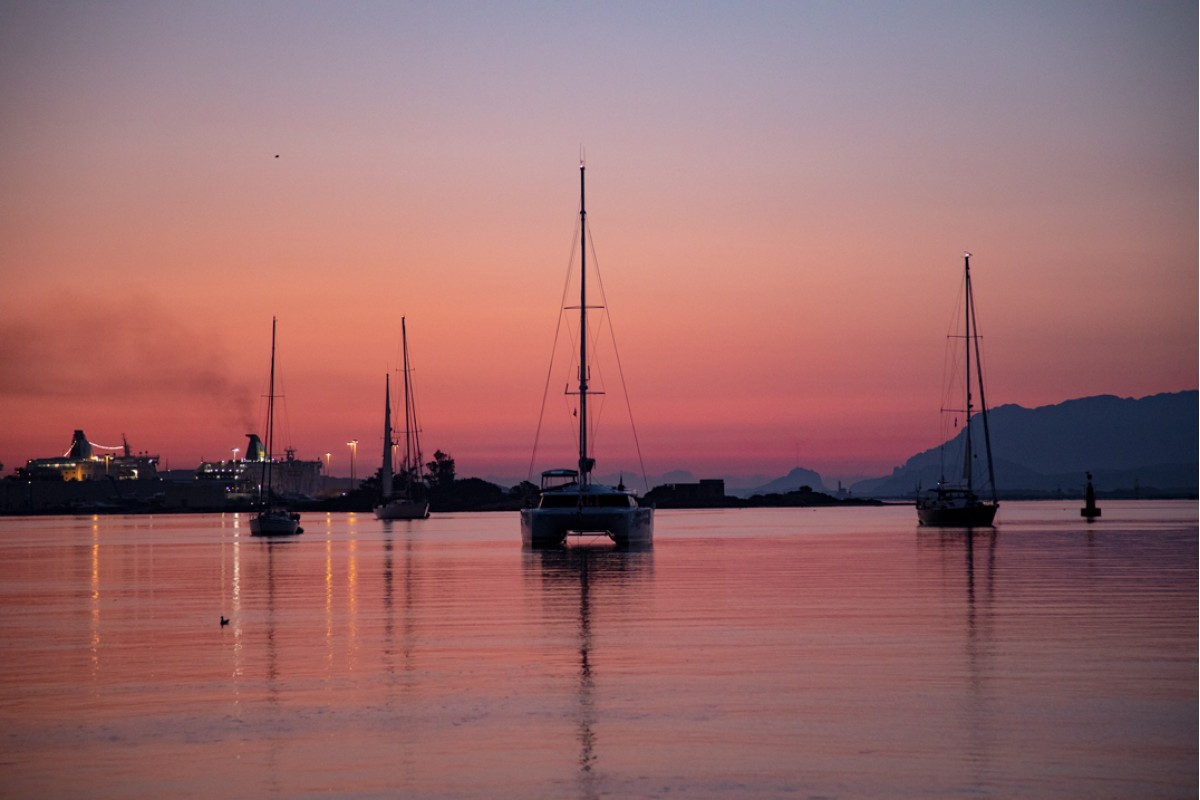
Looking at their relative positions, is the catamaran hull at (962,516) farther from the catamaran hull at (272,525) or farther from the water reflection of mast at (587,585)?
the catamaran hull at (272,525)

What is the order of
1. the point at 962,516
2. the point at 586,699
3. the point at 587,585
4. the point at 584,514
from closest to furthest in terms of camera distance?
1. the point at 586,699
2. the point at 587,585
3. the point at 584,514
4. the point at 962,516

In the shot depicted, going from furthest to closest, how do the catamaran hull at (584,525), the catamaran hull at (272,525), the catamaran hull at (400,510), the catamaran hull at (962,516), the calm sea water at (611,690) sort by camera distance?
1. the catamaran hull at (400,510)
2. the catamaran hull at (272,525)
3. the catamaran hull at (962,516)
4. the catamaran hull at (584,525)
5. the calm sea water at (611,690)

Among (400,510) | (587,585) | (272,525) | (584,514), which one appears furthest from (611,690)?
(400,510)

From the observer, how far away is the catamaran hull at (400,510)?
136 m

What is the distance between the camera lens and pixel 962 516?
87.3 meters

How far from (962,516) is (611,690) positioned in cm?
7292

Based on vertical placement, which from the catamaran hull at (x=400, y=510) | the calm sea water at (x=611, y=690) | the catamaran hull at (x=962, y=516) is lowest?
the catamaran hull at (x=400, y=510)

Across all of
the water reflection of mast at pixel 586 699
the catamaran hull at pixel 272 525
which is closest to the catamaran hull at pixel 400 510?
the catamaran hull at pixel 272 525

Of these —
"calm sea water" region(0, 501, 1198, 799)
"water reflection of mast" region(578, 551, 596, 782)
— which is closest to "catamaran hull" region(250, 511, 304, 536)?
"calm sea water" region(0, 501, 1198, 799)

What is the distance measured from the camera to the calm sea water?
504 inches

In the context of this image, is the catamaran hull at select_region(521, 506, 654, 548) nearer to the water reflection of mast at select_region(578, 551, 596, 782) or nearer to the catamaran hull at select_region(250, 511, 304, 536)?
the water reflection of mast at select_region(578, 551, 596, 782)

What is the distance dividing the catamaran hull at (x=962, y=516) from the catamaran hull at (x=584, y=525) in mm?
31666

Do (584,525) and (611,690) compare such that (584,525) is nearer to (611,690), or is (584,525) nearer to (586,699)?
(611,690)

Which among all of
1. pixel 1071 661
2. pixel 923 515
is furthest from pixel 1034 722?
pixel 923 515
